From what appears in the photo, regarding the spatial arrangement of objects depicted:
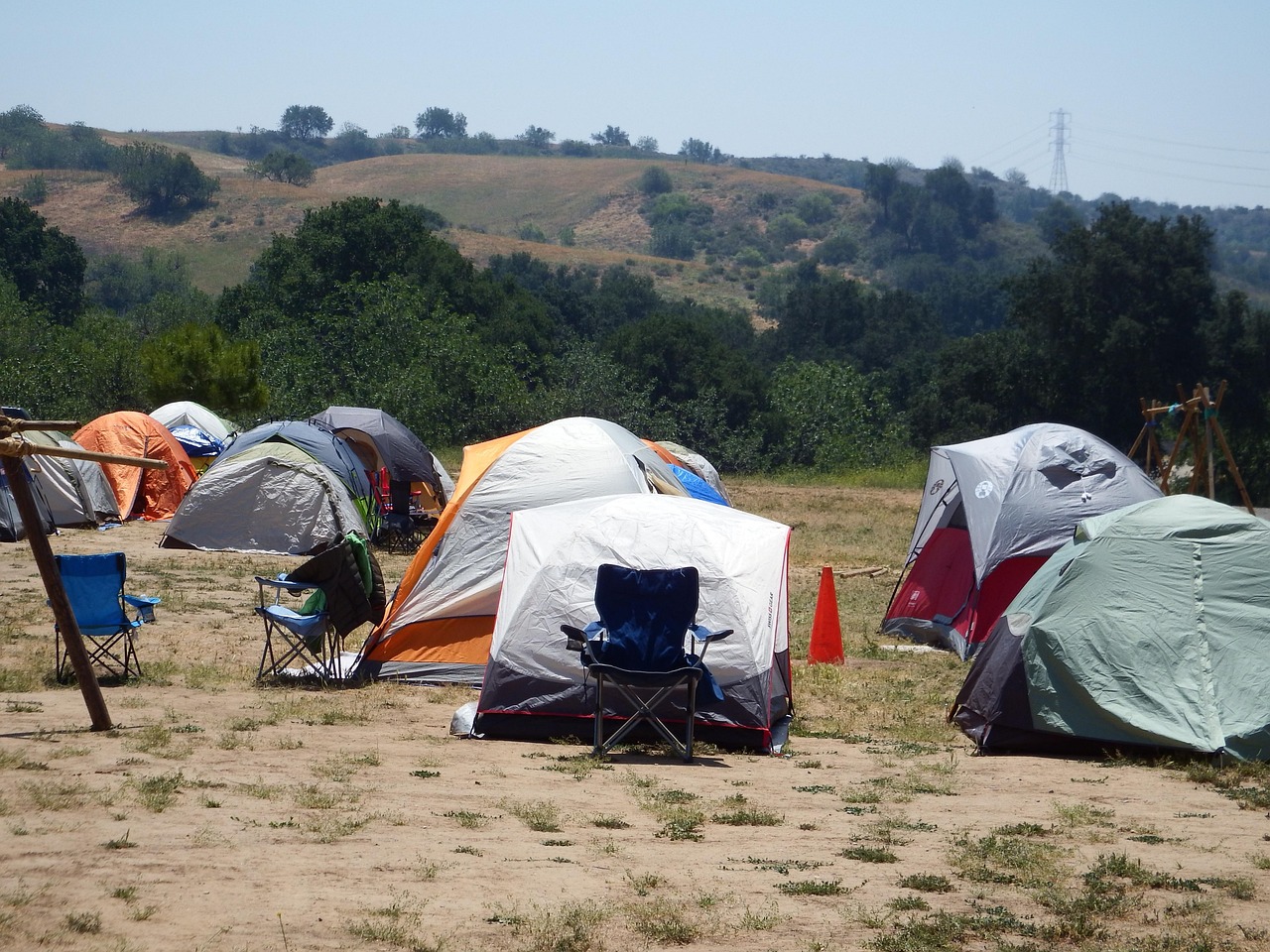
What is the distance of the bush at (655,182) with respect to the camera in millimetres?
126062

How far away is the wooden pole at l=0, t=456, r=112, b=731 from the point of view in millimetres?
7785

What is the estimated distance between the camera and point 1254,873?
5840 mm

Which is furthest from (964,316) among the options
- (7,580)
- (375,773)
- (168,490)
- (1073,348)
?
(375,773)

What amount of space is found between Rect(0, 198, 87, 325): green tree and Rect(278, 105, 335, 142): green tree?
13954 cm

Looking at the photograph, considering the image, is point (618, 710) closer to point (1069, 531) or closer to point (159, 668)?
point (159, 668)

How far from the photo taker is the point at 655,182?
127m

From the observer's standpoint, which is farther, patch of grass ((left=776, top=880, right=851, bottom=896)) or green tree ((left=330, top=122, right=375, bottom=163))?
green tree ((left=330, top=122, right=375, bottom=163))

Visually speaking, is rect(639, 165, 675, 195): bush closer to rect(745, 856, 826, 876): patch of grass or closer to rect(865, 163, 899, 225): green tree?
rect(865, 163, 899, 225): green tree

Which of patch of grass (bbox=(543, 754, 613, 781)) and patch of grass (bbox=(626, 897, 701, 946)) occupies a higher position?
patch of grass (bbox=(626, 897, 701, 946))

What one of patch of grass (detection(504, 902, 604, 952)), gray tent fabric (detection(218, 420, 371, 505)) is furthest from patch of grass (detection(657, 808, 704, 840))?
gray tent fabric (detection(218, 420, 371, 505))

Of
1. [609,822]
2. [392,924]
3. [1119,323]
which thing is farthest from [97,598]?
[1119,323]

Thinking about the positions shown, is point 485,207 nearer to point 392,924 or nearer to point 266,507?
point 266,507

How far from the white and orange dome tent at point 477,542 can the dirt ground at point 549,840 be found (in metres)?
1.07

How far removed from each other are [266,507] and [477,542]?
7.63m
